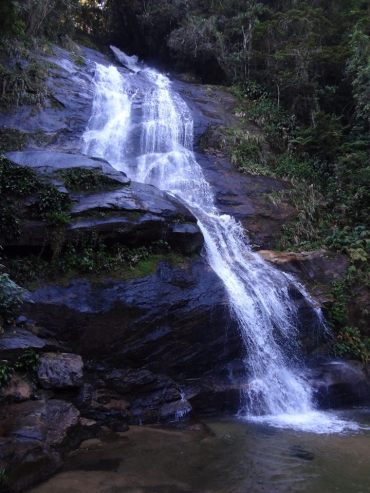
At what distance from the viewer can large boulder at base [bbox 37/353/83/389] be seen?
24.4 ft

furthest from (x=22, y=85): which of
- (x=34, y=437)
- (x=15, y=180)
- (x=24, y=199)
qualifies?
(x=34, y=437)

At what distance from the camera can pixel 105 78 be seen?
67.3 ft

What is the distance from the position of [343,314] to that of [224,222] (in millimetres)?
4281

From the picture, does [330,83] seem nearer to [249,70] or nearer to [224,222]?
[249,70]

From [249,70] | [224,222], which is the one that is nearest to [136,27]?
[249,70]

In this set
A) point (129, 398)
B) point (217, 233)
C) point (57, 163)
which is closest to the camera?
point (129, 398)

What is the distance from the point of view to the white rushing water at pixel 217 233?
9797mm

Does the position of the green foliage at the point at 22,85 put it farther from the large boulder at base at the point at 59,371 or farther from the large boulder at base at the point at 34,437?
the large boulder at base at the point at 34,437

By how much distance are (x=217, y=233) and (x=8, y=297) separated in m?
6.89

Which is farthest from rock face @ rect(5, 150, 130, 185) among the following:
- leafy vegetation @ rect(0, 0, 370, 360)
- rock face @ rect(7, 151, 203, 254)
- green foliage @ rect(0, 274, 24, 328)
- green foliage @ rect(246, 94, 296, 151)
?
green foliage @ rect(246, 94, 296, 151)

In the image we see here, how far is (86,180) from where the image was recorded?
11.0 meters

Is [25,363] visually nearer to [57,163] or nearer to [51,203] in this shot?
[51,203]

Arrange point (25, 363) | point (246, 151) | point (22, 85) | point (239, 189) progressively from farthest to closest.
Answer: point (246, 151), point (22, 85), point (239, 189), point (25, 363)

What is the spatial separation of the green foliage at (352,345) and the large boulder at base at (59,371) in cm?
673
